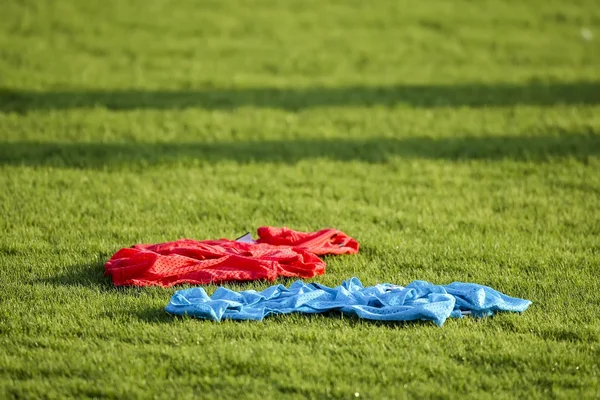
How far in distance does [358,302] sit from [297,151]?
5.11 meters

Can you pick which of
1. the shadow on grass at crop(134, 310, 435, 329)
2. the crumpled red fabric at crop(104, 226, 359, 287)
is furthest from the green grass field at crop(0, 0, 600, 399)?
the crumpled red fabric at crop(104, 226, 359, 287)

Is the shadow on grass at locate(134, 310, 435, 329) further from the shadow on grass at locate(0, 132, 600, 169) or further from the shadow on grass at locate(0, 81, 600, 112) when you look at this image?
the shadow on grass at locate(0, 81, 600, 112)

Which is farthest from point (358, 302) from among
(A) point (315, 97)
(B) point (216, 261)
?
(A) point (315, 97)

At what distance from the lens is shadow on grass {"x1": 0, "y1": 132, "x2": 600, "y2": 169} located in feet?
35.2

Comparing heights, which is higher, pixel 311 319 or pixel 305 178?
pixel 305 178

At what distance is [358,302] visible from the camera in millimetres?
6453

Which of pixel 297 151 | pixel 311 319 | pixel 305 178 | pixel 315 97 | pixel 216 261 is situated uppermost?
pixel 315 97

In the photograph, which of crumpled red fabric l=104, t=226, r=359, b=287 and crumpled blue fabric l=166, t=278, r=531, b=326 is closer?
crumpled blue fabric l=166, t=278, r=531, b=326

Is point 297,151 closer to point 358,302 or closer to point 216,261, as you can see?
point 216,261

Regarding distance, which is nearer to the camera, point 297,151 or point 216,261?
point 216,261

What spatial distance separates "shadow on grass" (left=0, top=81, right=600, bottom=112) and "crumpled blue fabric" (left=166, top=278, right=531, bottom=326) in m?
6.66

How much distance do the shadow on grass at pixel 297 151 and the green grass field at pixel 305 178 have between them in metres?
0.04

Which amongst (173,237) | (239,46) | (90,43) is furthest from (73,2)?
(173,237)

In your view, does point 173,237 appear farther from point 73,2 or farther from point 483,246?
Result: point 73,2
